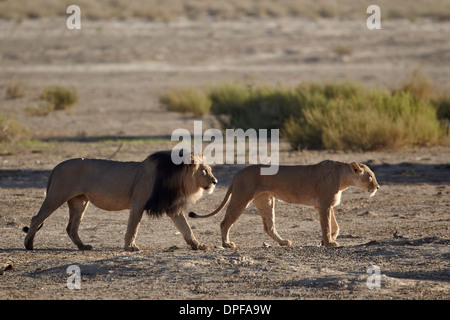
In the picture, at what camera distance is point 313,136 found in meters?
18.4

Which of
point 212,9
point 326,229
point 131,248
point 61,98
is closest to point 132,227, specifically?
point 131,248

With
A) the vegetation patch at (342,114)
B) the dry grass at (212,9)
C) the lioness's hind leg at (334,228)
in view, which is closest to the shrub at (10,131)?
the vegetation patch at (342,114)

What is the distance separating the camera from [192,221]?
452 inches

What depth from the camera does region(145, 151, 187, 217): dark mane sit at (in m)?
9.09

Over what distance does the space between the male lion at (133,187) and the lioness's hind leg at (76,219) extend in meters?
0.01

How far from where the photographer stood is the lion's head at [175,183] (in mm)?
9102

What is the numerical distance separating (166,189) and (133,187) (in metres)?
0.41

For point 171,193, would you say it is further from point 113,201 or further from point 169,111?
point 169,111

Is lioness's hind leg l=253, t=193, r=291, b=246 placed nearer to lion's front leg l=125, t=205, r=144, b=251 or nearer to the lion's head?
the lion's head

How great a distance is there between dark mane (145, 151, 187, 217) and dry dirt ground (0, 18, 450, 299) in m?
0.46

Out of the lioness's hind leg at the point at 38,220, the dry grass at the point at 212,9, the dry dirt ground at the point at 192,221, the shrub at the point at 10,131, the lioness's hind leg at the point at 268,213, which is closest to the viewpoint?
the dry dirt ground at the point at 192,221

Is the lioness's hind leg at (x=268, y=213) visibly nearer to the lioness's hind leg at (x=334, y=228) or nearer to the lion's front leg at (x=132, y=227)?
the lioness's hind leg at (x=334, y=228)

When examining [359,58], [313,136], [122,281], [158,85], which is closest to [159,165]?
[122,281]

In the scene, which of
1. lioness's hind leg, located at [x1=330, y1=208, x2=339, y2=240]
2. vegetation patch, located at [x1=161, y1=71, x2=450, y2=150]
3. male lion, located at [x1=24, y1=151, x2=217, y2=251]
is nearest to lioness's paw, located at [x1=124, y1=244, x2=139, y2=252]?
male lion, located at [x1=24, y1=151, x2=217, y2=251]
